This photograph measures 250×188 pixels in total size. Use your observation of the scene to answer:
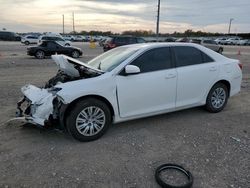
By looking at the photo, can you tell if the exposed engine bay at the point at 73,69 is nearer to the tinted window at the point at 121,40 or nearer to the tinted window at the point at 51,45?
the tinted window at the point at 51,45

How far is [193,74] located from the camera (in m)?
5.32

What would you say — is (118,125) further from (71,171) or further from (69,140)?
(71,171)

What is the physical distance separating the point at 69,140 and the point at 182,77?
246 centimetres

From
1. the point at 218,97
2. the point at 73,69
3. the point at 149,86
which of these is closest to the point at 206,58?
the point at 218,97

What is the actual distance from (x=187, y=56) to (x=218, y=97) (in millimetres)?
1276

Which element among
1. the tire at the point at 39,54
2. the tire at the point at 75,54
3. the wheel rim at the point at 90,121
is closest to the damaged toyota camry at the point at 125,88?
the wheel rim at the point at 90,121

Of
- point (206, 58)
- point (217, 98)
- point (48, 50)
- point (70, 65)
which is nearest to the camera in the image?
point (70, 65)

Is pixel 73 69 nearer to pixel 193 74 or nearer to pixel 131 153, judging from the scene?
pixel 131 153

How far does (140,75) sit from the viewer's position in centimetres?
471

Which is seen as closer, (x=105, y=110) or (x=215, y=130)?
(x=105, y=110)

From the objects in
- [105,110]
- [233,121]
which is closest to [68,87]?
[105,110]

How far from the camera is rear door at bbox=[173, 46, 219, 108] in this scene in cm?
520

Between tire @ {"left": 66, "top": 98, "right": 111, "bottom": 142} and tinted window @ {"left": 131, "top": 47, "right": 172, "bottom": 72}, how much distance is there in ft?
3.40

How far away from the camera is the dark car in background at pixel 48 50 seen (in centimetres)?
1897
